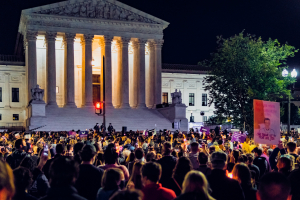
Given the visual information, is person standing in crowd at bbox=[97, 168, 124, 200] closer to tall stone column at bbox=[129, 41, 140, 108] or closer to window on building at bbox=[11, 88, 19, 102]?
tall stone column at bbox=[129, 41, 140, 108]

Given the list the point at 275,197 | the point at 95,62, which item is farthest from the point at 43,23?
the point at 275,197

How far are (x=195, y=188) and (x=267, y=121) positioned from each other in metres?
9.52

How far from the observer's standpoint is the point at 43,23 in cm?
4984

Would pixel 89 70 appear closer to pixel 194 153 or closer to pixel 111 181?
pixel 194 153

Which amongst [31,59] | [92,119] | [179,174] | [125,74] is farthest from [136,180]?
[125,74]

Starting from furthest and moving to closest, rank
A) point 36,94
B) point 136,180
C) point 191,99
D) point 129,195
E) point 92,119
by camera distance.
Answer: point 191,99 < point 92,119 < point 36,94 < point 136,180 < point 129,195

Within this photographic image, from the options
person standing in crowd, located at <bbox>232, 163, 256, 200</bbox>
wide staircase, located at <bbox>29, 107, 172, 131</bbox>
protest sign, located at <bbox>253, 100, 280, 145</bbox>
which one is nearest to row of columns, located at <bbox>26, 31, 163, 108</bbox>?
A: wide staircase, located at <bbox>29, 107, 172, 131</bbox>

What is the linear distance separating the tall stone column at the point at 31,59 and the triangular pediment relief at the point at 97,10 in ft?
9.35

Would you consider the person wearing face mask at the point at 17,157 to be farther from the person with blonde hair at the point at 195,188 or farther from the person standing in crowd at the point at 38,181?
the person with blonde hair at the point at 195,188

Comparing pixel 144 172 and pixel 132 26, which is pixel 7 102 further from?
pixel 144 172

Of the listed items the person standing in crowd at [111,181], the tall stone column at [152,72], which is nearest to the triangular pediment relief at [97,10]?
the tall stone column at [152,72]

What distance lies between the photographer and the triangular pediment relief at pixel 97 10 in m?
50.3

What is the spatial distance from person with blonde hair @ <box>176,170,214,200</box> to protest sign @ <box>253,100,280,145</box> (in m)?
9.21

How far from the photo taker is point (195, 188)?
442cm
